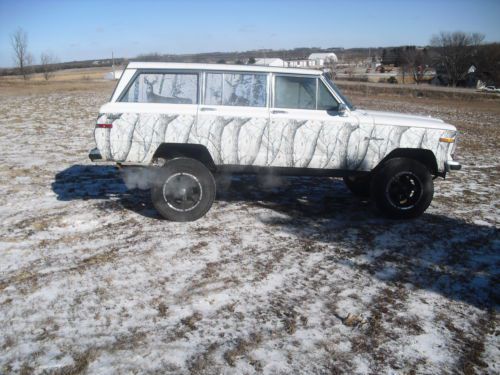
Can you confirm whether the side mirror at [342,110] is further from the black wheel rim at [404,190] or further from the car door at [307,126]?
the black wheel rim at [404,190]

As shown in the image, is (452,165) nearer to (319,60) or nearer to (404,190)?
(404,190)

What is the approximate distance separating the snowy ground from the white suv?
698 millimetres

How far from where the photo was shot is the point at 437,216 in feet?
19.6

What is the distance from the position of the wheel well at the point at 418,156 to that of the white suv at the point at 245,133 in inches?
1.1

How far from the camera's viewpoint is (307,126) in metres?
5.33

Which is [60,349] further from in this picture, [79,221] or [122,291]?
[79,221]

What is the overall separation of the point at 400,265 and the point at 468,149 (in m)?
8.35

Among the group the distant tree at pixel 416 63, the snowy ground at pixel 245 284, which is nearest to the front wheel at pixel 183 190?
the snowy ground at pixel 245 284

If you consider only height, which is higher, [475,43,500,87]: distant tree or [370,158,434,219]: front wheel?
[475,43,500,87]: distant tree

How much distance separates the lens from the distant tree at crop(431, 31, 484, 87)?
204 feet

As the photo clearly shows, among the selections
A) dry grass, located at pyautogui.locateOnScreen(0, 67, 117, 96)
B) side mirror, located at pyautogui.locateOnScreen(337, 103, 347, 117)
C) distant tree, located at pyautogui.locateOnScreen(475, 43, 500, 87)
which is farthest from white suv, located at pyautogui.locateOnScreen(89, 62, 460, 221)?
distant tree, located at pyautogui.locateOnScreen(475, 43, 500, 87)

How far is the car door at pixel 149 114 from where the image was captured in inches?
202

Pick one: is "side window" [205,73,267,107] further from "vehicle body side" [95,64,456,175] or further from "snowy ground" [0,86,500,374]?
"snowy ground" [0,86,500,374]

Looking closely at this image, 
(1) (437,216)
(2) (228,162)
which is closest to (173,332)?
(2) (228,162)
